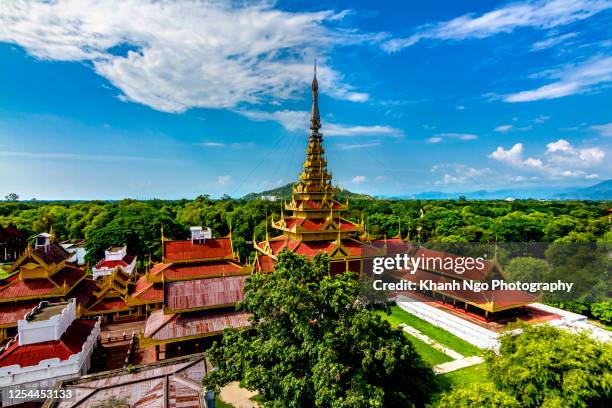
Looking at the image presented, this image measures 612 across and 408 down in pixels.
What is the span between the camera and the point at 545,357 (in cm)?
998

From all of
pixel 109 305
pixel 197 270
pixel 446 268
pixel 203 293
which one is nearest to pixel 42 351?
pixel 203 293

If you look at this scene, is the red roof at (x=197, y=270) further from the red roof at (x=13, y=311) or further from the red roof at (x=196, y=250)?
the red roof at (x=13, y=311)

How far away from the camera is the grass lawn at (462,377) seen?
1481 centimetres

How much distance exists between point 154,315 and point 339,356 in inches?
474

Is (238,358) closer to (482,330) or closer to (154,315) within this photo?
(154,315)

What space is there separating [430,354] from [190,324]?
12.7 m

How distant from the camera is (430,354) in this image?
57.9 feet

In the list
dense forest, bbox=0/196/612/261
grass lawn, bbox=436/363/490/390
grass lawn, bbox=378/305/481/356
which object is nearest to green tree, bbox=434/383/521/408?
grass lawn, bbox=436/363/490/390

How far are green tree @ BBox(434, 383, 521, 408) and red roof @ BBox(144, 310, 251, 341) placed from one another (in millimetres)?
9255

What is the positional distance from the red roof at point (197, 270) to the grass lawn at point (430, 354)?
37.1 feet

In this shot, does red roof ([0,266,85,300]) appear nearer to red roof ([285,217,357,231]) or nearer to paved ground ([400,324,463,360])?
red roof ([285,217,357,231])

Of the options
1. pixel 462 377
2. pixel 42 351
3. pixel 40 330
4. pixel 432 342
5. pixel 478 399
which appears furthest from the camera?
pixel 432 342

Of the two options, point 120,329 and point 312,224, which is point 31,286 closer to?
point 120,329

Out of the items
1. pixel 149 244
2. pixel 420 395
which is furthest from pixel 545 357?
pixel 149 244
